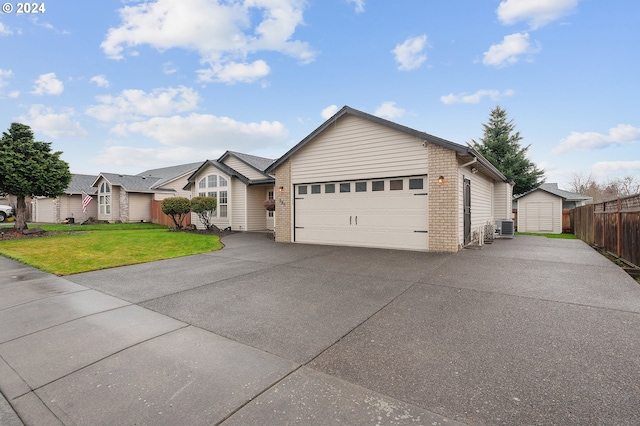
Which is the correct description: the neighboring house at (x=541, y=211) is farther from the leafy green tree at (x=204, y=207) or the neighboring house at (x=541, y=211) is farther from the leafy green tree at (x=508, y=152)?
the leafy green tree at (x=204, y=207)

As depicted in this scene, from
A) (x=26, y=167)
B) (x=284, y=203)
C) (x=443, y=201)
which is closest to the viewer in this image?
(x=443, y=201)

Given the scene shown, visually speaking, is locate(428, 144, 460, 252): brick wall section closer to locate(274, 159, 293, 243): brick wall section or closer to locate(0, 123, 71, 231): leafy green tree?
locate(274, 159, 293, 243): brick wall section

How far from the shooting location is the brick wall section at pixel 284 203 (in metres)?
11.9

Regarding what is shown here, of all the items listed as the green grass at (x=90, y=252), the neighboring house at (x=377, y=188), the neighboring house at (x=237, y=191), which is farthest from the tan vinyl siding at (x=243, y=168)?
the green grass at (x=90, y=252)

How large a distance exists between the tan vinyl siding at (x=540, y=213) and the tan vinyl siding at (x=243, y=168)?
18.5m

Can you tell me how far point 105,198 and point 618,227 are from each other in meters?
30.8

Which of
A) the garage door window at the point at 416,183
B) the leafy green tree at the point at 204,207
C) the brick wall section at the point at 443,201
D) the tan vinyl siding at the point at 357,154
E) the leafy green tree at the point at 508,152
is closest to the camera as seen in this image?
the brick wall section at the point at 443,201

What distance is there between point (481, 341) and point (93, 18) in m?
14.3

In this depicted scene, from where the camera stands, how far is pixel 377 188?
993 cm

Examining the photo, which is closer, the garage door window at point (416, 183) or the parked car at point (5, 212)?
the garage door window at point (416, 183)

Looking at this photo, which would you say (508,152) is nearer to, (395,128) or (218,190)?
(395,128)

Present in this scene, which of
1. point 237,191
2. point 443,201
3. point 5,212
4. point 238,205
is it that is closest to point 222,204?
point 238,205

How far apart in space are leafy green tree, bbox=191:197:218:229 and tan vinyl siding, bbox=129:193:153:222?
31.2 feet

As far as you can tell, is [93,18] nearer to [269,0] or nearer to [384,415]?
[269,0]
